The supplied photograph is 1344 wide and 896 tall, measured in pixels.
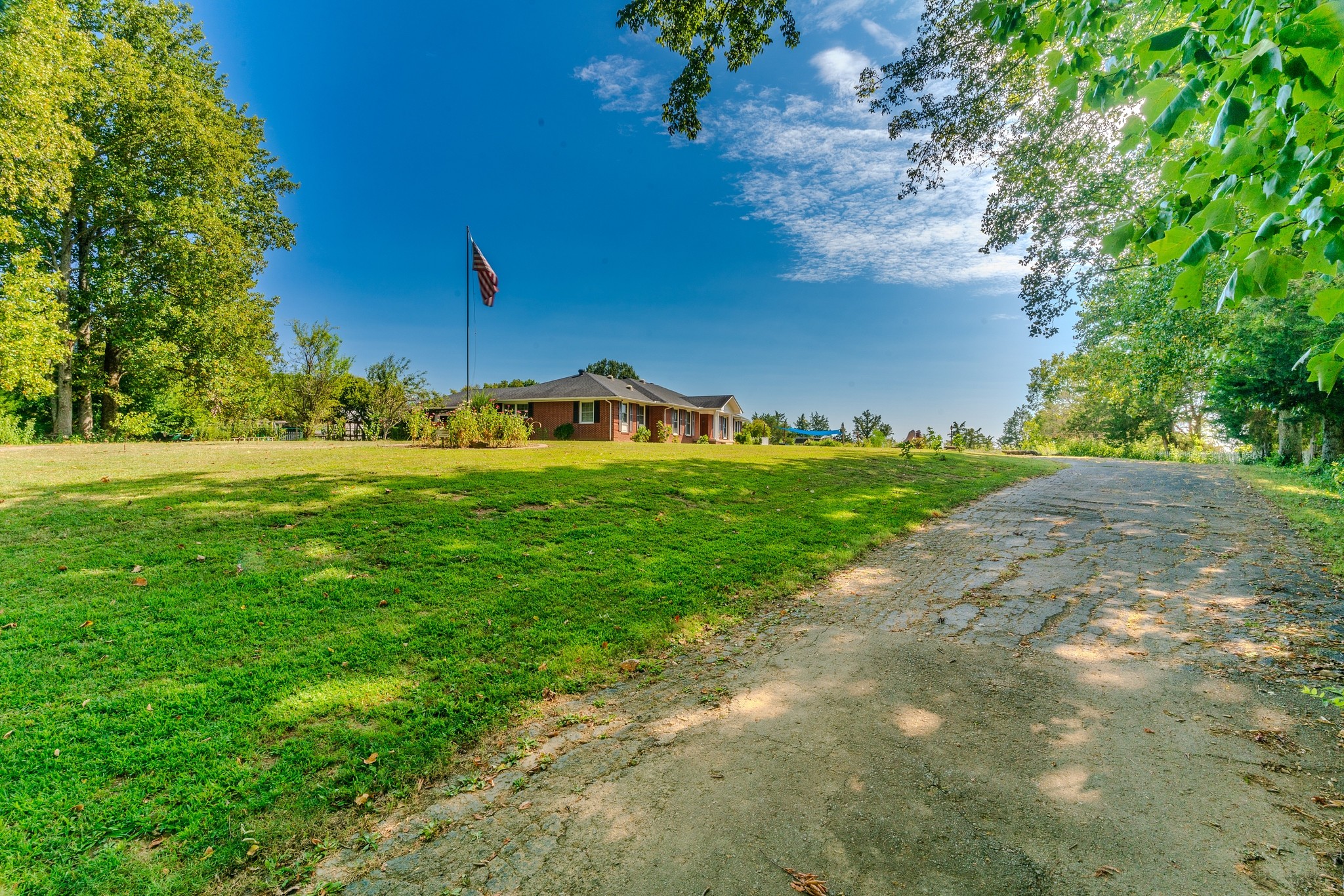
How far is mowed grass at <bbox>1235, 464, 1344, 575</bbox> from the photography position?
6293mm

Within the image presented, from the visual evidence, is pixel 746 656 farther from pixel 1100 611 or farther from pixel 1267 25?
pixel 1267 25

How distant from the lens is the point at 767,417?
51.8m

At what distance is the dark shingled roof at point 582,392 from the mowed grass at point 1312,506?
25.2 metres

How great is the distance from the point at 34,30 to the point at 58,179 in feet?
13.2

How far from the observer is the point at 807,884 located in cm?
191

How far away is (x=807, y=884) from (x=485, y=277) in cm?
2211

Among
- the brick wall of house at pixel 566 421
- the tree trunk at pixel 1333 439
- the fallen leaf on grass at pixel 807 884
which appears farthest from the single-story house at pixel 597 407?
the fallen leaf on grass at pixel 807 884

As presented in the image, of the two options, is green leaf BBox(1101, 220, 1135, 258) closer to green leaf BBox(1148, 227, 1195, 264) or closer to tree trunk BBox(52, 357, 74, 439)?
green leaf BBox(1148, 227, 1195, 264)

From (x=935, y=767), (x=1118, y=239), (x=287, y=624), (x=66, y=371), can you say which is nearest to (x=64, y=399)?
(x=66, y=371)

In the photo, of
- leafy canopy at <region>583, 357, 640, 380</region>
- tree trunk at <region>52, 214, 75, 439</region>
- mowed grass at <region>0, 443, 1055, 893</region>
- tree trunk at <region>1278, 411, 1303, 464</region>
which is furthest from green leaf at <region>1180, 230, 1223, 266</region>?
leafy canopy at <region>583, 357, 640, 380</region>

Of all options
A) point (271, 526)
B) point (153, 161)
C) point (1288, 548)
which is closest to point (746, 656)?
point (271, 526)

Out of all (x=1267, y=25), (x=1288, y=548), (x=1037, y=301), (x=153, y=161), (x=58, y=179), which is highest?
(x=153, y=161)

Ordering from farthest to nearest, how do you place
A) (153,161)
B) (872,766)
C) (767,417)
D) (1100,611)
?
(767,417)
(153,161)
(1100,611)
(872,766)

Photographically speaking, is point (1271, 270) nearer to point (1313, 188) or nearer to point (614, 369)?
point (1313, 188)
